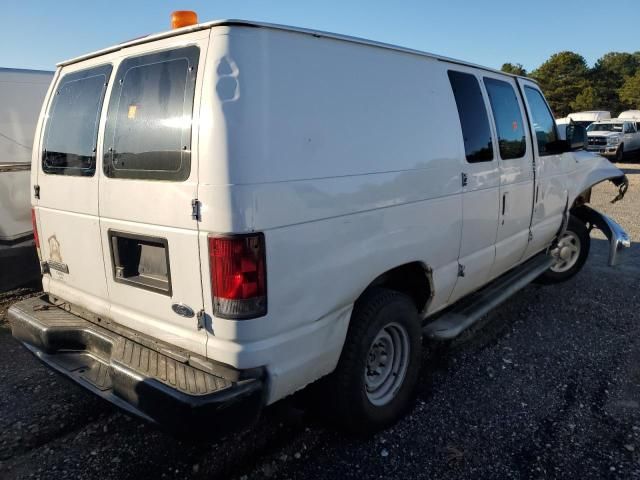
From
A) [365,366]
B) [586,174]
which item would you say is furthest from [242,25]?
[586,174]

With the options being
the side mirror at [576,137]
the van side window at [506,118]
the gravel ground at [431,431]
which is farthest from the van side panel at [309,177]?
the side mirror at [576,137]

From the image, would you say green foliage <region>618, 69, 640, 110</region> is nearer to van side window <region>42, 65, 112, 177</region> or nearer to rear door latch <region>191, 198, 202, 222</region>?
van side window <region>42, 65, 112, 177</region>

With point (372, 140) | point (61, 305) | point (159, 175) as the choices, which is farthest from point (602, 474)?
point (61, 305)

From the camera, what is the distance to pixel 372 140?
2.63 meters

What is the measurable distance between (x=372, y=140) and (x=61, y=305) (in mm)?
2287

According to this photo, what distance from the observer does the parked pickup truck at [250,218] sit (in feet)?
6.89

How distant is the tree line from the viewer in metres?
53.7

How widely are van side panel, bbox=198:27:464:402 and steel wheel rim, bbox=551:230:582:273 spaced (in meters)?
3.55

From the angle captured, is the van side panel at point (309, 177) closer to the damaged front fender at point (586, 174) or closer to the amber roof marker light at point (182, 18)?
the amber roof marker light at point (182, 18)

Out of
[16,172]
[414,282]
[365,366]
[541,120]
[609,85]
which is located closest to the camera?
[365,366]

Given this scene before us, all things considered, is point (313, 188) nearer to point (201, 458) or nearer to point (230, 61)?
point (230, 61)

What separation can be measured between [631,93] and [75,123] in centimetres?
6373

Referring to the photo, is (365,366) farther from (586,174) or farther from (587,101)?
(587,101)

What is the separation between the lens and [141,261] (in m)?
2.55
